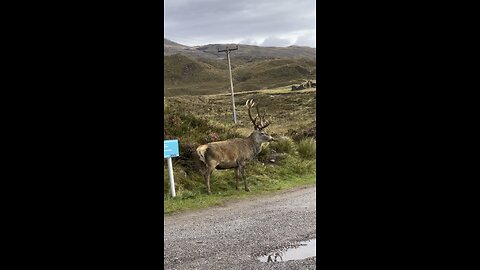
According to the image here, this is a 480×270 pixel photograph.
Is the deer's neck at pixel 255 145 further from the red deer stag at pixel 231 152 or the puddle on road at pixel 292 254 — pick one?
the puddle on road at pixel 292 254

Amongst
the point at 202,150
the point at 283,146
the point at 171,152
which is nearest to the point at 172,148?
the point at 171,152

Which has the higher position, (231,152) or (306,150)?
(231,152)

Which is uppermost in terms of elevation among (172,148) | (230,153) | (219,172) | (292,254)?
(172,148)

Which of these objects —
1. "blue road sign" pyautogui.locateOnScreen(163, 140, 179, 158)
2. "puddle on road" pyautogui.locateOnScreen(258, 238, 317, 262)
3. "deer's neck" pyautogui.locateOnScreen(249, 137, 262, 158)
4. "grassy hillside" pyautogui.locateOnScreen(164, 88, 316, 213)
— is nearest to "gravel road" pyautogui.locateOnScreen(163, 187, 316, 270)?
"puddle on road" pyautogui.locateOnScreen(258, 238, 317, 262)

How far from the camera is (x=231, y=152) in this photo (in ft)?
21.7

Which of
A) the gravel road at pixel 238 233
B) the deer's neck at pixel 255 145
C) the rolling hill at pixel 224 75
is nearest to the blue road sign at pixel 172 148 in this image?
the gravel road at pixel 238 233

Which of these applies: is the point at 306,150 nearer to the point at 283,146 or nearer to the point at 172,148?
the point at 283,146

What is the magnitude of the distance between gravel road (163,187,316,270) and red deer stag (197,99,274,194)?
2.35 feet

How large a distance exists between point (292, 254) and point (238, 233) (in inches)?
30.5

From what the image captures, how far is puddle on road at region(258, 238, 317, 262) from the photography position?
353 cm

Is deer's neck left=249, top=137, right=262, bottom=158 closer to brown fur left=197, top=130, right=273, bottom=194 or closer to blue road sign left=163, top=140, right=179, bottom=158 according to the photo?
brown fur left=197, top=130, right=273, bottom=194
